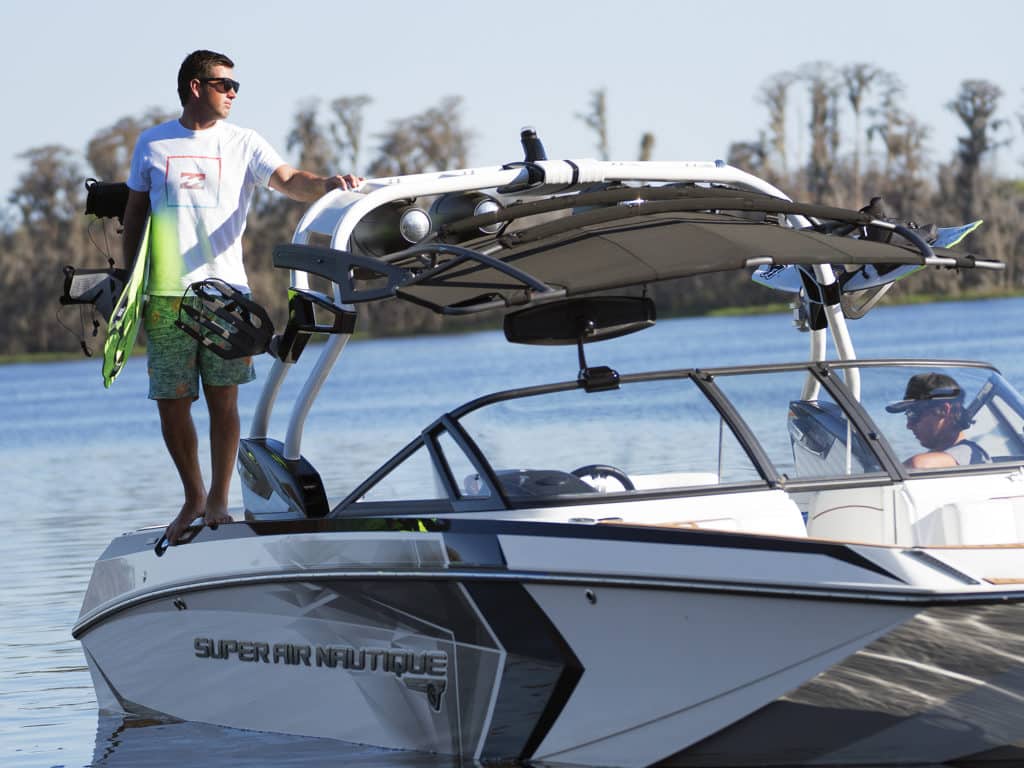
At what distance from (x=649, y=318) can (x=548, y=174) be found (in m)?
1.18

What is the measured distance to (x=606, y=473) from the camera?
6160mm

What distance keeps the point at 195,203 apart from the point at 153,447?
20816 mm

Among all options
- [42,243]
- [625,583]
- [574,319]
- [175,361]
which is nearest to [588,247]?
[574,319]

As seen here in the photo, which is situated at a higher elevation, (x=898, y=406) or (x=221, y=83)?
(x=221, y=83)

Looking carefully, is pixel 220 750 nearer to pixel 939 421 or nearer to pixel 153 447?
pixel 939 421

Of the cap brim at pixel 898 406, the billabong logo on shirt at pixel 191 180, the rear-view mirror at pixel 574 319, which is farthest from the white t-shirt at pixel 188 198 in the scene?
the cap brim at pixel 898 406

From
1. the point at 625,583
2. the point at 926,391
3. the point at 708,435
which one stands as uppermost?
the point at 926,391

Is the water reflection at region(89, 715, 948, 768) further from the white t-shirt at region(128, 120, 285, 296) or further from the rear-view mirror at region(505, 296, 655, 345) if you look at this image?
the white t-shirt at region(128, 120, 285, 296)

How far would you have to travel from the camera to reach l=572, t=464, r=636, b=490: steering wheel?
6.12 meters

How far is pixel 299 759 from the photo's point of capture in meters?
6.61

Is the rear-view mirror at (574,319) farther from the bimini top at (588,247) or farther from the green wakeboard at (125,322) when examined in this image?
the green wakeboard at (125,322)

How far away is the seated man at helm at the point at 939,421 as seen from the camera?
639 cm

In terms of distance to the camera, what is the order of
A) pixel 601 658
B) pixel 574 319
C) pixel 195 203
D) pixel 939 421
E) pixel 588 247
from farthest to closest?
pixel 195 203 → pixel 939 421 → pixel 588 247 → pixel 574 319 → pixel 601 658

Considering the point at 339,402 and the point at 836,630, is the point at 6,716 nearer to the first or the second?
the point at 836,630
